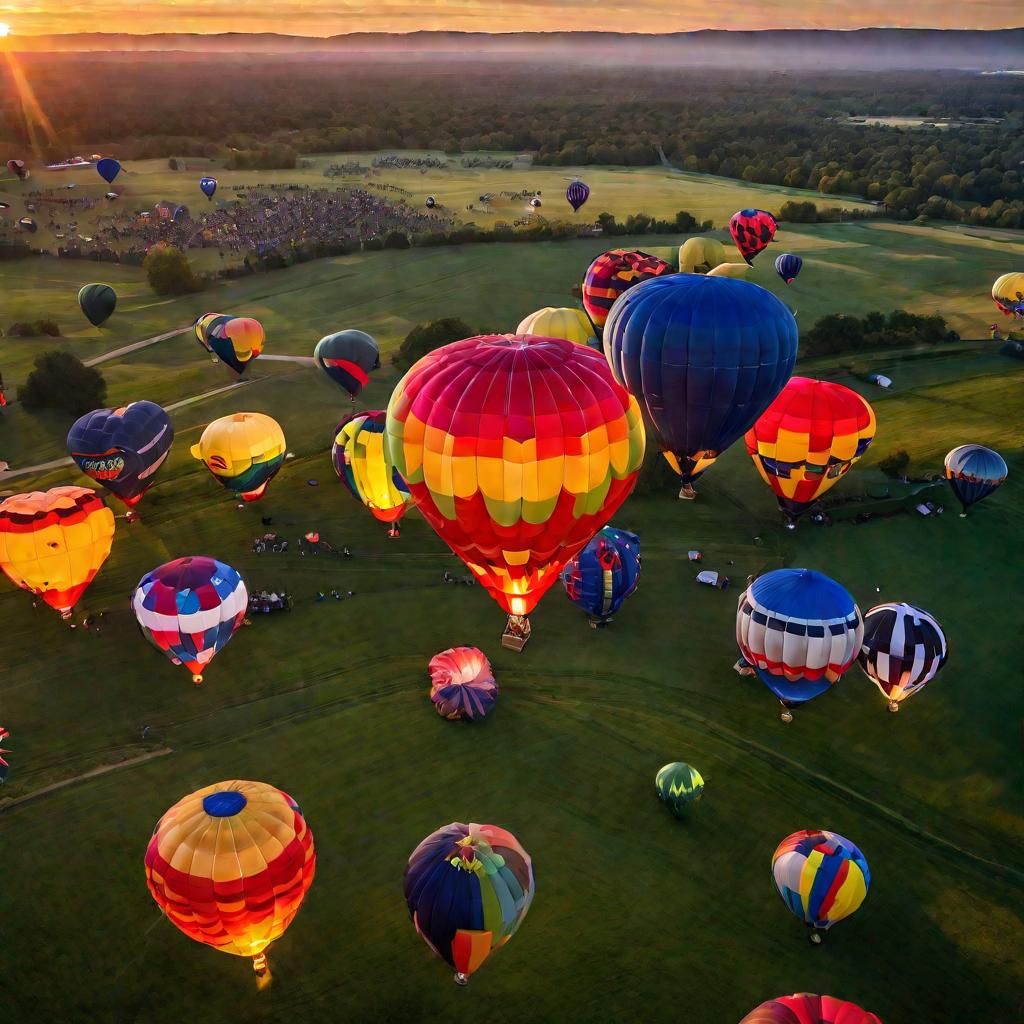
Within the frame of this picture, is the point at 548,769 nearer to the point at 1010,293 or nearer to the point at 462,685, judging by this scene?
the point at 462,685

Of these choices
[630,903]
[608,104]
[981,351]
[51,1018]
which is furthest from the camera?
[608,104]

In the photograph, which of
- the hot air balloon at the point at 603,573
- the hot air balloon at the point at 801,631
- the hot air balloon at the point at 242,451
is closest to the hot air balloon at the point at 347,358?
the hot air balloon at the point at 242,451

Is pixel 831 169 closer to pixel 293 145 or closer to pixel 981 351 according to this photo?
pixel 981 351

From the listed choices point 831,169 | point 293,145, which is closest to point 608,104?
point 293,145

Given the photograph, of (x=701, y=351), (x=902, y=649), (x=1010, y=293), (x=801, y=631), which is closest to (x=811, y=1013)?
(x=801, y=631)

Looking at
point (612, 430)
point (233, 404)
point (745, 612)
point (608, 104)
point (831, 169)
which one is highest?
point (612, 430)

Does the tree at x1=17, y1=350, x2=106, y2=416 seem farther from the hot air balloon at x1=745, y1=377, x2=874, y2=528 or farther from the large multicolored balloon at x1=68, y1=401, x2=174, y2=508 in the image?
the hot air balloon at x1=745, y1=377, x2=874, y2=528
